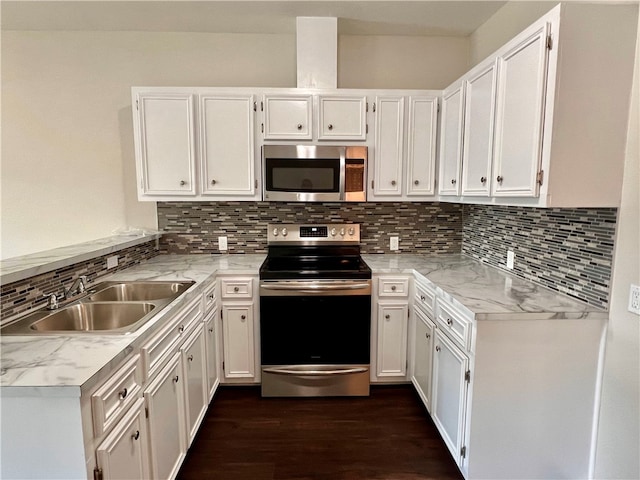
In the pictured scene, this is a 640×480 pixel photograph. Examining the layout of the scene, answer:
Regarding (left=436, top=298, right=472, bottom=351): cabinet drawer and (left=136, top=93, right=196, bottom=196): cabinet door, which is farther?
(left=136, top=93, right=196, bottom=196): cabinet door

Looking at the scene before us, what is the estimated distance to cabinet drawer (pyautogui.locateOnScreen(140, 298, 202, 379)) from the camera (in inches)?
54.7

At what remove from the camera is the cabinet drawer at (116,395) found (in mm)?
1050

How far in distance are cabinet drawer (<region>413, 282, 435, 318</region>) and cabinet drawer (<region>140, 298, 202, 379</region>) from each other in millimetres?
1449

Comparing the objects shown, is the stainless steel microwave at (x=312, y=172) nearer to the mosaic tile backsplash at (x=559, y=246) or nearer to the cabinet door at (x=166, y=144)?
the cabinet door at (x=166, y=144)

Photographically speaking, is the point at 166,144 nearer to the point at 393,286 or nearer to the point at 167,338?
the point at 167,338

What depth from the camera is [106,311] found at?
173cm

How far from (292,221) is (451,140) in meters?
1.41

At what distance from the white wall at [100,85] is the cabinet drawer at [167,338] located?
4.44 ft

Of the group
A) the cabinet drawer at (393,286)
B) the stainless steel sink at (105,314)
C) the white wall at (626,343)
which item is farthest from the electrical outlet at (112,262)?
the white wall at (626,343)

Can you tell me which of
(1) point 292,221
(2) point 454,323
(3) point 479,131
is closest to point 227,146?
(1) point 292,221

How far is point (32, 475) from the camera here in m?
1.01

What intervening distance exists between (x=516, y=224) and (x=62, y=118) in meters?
3.60

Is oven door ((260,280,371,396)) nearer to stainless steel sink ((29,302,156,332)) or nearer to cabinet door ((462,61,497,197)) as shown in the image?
stainless steel sink ((29,302,156,332))

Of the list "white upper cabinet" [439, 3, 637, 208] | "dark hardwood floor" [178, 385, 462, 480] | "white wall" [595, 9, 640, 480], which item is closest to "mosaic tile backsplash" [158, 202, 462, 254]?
"dark hardwood floor" [178, 385, 462, 480]
